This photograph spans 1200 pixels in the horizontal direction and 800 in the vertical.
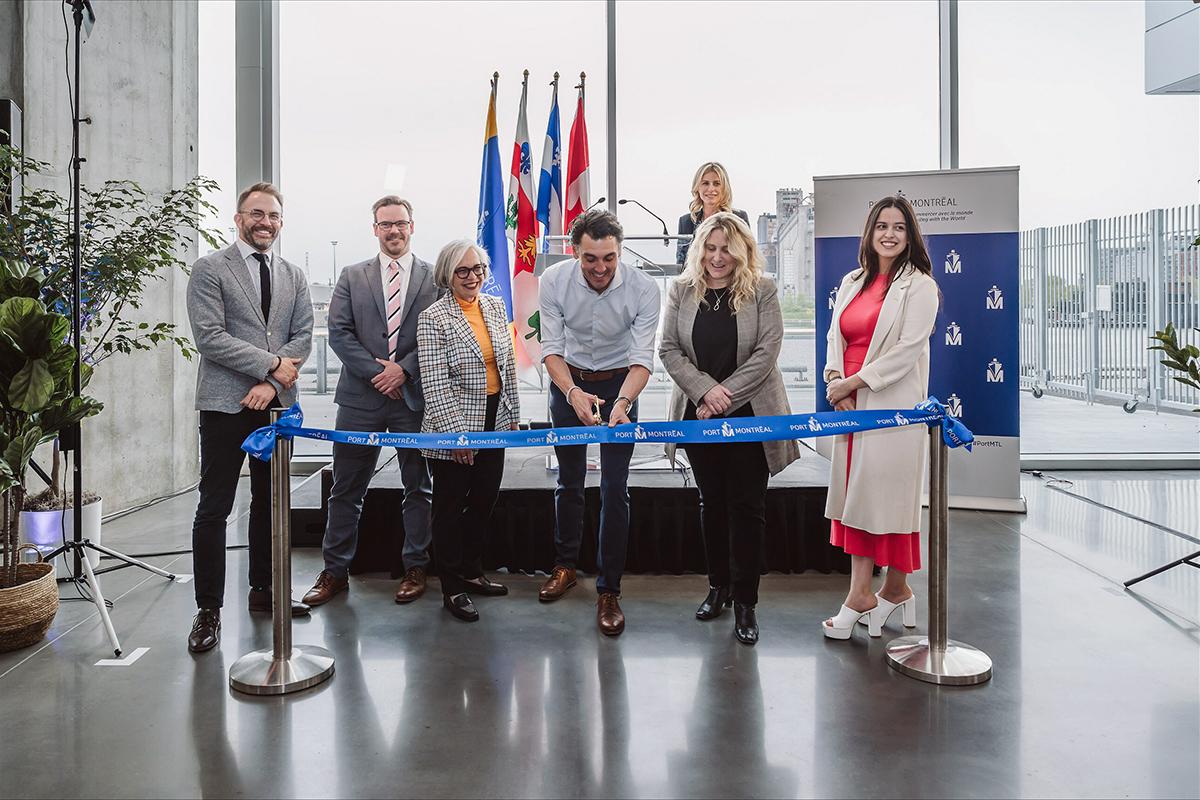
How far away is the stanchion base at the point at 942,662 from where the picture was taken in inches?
110

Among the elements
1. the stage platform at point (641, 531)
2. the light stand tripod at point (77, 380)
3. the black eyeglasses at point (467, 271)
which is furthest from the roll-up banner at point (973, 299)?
the light stand tripod at point (77, 380)

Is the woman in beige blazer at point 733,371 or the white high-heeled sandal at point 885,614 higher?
the woman in beige blazer at point 733,371

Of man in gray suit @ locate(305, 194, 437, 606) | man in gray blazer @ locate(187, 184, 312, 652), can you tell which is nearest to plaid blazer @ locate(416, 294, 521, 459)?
man in gray suit @ locate(305, 194, 437, 606)

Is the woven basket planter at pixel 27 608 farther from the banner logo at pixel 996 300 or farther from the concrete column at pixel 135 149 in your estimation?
the banner logo at pixel 996 300

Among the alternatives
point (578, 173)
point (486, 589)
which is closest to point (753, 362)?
point (486, 589)

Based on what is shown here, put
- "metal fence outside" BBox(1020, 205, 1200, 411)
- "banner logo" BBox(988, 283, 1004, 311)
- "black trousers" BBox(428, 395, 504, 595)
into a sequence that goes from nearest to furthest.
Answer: "black trousers" BBox(428, 395, 504, 595) < "banner logo" BBox(988, 283, 1004, 311) < "metal fence outside" BBox(1020, 205, 1200, 411)

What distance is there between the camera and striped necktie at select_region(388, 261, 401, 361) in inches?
142

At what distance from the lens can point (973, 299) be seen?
5.26 m

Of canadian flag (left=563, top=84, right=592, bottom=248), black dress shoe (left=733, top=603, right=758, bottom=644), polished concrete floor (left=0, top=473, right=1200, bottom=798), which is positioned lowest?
polished concrete floor (left=0, top=473, right=1200, bottom=798)

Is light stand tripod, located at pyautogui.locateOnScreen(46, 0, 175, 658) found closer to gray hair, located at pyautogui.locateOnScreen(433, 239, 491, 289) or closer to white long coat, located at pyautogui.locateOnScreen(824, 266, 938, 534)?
gray hair, located at pyautogui.locateOnScreen(433, 239, 491, 289)

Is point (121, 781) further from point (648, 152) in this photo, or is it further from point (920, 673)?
point (648, 152)

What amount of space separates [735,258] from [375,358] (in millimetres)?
1519

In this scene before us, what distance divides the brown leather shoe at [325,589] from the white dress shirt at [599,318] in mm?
1351

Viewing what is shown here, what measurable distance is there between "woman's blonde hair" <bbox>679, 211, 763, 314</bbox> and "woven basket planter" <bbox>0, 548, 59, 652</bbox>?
8.50 ft
